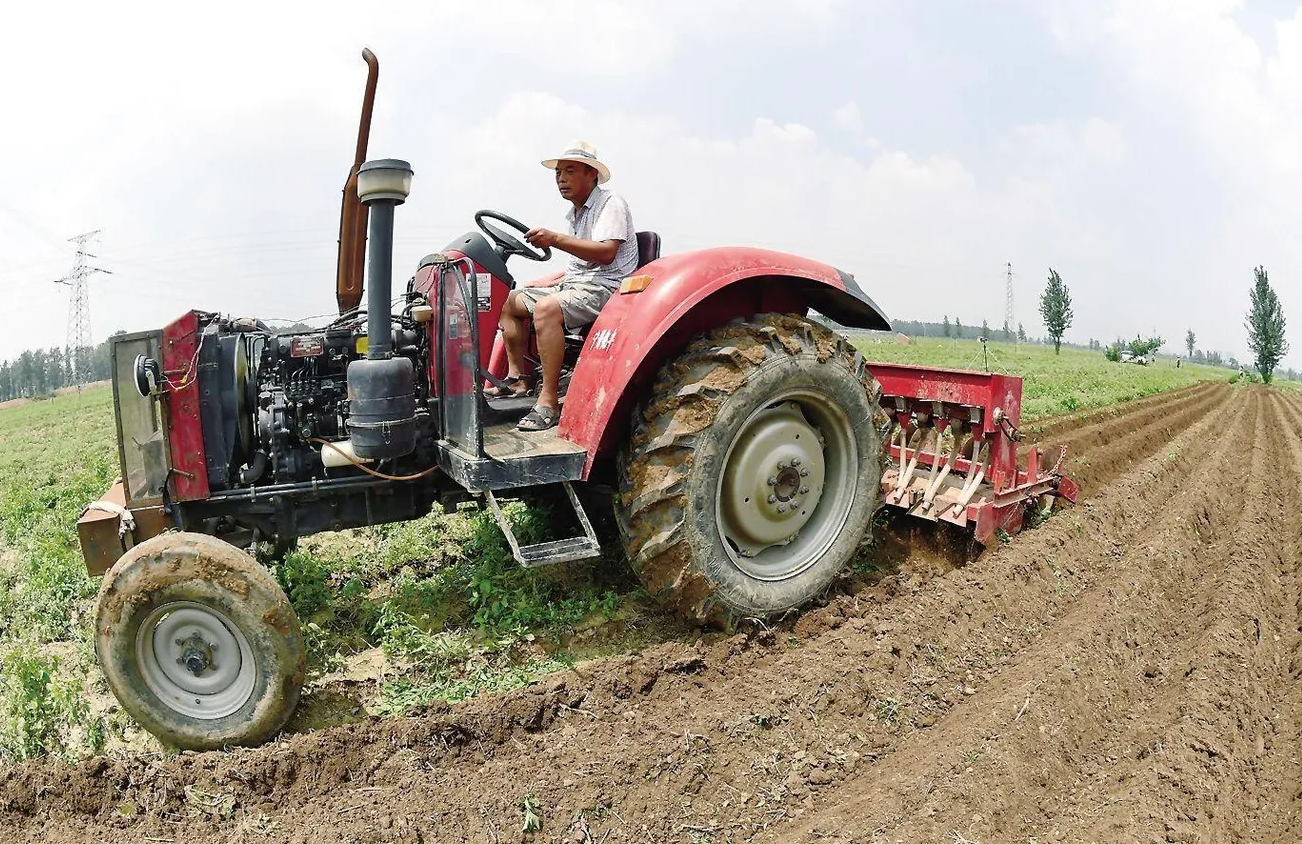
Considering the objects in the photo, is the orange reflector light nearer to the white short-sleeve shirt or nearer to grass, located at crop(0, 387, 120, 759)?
the white short-sleeve shirt

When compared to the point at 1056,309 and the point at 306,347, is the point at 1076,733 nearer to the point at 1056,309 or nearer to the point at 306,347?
the point at 306,347

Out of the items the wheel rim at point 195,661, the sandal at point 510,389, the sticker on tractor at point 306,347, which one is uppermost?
the sticker on tractor at point 306,347

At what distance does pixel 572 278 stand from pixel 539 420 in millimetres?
764

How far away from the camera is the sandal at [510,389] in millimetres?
4270

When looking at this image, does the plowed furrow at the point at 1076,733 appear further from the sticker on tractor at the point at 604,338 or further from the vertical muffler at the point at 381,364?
the vertical muffler at the point at 381,364

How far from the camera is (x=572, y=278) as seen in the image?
4.11 m

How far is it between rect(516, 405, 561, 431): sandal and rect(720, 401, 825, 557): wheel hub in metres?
0.87

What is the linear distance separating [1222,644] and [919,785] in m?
2.09

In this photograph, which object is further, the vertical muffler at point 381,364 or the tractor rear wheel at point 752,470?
the tractor rear wheel at point 752,470

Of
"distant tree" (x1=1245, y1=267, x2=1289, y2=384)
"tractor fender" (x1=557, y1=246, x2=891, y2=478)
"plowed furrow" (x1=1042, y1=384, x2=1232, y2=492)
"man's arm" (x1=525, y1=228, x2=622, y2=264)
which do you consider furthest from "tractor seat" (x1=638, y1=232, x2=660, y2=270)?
"distant tree" (x1=1245, y1=267, x2=1289, y2=384)

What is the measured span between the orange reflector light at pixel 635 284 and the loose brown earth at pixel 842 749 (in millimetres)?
1625

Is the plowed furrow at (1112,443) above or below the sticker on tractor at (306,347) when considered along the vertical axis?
below

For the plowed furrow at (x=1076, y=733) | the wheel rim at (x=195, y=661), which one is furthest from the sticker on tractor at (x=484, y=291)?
the plowed furrow at (x=1076, y=733)

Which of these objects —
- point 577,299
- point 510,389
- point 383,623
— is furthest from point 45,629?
point 577,299
